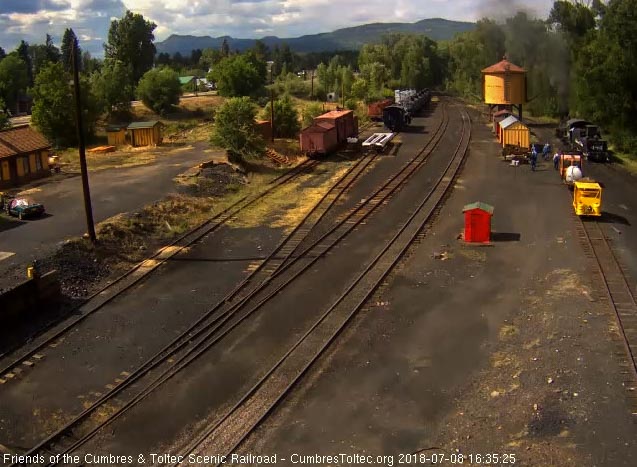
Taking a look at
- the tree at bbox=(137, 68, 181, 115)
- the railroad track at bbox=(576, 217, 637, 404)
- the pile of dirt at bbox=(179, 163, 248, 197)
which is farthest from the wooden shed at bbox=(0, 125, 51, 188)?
the tree at bbox=(137, 68, 181, 115)

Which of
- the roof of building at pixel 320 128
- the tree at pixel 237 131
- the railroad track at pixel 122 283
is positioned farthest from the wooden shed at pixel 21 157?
the roof of building at pixel 320 128

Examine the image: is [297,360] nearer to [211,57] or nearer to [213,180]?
[213,180]

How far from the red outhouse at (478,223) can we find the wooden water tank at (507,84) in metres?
35.7

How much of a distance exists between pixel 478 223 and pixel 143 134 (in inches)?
1446

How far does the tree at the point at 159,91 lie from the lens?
229 ft

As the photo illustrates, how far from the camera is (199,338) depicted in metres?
15.3

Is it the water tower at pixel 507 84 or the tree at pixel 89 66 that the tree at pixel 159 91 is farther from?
the water tower at pixel 507 84

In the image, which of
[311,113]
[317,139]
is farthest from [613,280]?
[311,113]

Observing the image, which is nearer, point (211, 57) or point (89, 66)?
point (89, 66)

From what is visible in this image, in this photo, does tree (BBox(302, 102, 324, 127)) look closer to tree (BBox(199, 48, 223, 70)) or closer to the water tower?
the water tower

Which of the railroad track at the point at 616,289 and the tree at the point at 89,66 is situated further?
the tree at the point at 89,66

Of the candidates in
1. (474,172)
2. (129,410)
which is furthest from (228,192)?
(129,410)

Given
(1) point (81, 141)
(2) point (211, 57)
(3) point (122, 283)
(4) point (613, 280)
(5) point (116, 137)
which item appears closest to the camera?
(4) point (613, 280)

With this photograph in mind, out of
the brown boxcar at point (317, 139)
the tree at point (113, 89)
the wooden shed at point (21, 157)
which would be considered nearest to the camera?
the wooden shed at point (21, 157)
